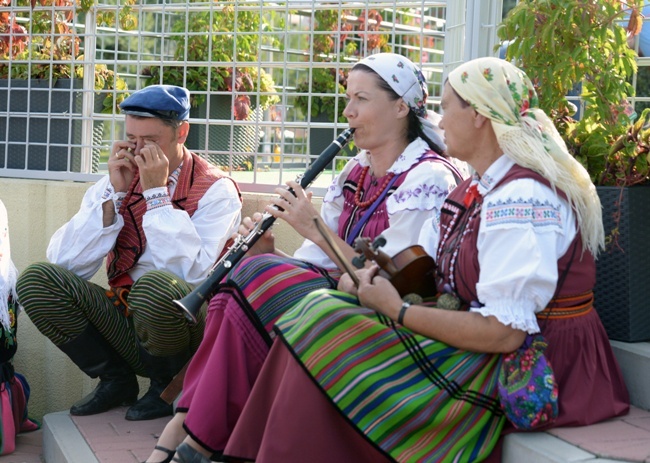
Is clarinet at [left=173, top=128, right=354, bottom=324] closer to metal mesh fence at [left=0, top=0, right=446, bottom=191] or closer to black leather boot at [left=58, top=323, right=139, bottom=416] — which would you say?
black leather boot at [left=58, top=323, right=139, bottom=416]

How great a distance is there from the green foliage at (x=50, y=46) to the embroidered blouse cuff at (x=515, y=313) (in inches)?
133

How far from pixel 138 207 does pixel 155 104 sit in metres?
0.46

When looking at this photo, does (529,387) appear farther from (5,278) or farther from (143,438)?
(5,278)

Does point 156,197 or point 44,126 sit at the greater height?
point 44,126

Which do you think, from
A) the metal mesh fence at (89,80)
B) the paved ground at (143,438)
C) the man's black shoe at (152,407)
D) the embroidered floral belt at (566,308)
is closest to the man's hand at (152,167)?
the man's black shoe at (152,407)

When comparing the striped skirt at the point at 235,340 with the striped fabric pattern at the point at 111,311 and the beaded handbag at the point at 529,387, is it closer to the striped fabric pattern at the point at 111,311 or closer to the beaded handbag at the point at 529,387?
the striped fabric pattern at the point at 111,311

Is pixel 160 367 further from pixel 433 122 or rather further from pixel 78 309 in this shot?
pixel 433 122

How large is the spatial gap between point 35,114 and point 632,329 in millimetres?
3848

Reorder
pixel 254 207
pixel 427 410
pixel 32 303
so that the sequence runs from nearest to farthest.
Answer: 1. pixel 427 410
2. pixel 32 303
3. pixel 254 207

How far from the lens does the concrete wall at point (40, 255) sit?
5.32m

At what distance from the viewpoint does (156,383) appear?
420 cm

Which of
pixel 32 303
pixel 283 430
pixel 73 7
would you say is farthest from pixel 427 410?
pixel 73 7

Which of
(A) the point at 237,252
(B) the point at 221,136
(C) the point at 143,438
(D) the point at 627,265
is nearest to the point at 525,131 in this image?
(D) the point at 627,265

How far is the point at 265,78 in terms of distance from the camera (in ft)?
20.4
